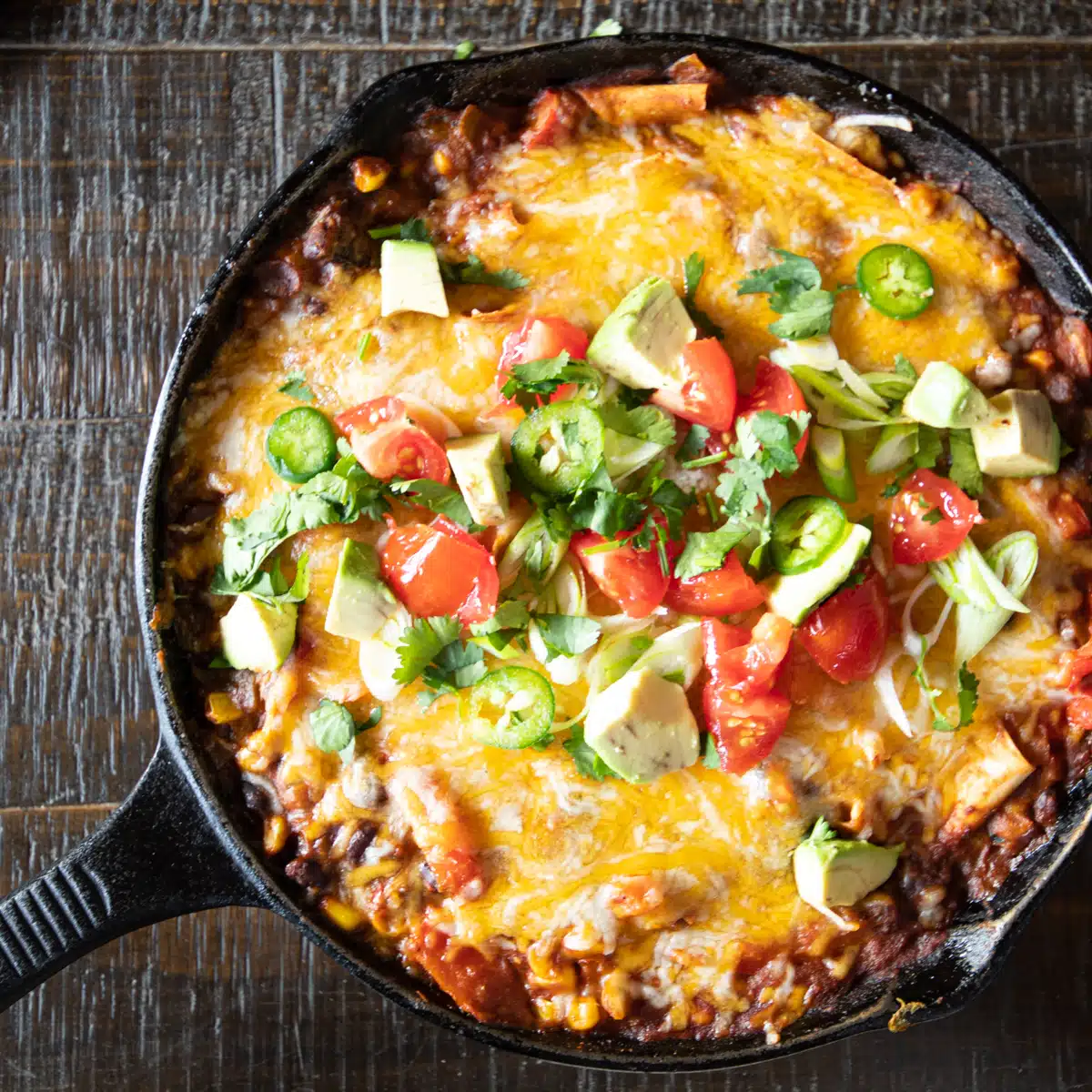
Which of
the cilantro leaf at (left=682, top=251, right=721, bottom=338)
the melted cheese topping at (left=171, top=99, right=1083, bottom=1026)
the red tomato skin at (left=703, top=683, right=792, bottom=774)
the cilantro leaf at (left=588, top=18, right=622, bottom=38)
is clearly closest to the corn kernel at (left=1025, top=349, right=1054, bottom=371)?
the melted cheese topping at (left=171, top=99, right=1083, bottom=1026)

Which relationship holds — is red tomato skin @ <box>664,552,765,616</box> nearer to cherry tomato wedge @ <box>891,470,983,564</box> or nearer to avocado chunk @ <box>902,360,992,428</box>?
cherry tomato wedge @ <box>891,470,983,564</box>

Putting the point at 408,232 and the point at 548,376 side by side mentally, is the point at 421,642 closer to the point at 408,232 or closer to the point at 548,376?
the point at 548,376

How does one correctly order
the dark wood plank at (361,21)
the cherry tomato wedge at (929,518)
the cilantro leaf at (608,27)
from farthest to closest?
the dark wood plank at (361,21) < the cilantro leaf at (608,27) < the cherry tomato wedge at (929,518)

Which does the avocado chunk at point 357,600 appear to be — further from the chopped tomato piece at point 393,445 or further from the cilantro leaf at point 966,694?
the cilantro leaf at point 966,694

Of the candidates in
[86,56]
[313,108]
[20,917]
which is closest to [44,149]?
[86,56]

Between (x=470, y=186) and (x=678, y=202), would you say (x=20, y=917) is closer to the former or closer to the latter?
(x=470, y=186)

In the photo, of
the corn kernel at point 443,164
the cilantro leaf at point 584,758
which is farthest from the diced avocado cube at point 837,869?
the corn kernel at point 443,164

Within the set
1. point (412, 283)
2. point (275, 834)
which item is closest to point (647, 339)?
point (412, 283)
